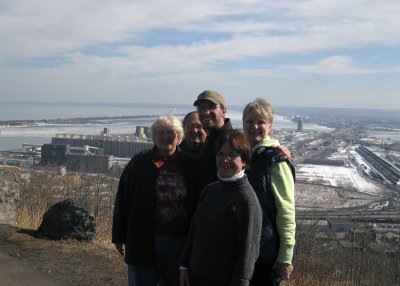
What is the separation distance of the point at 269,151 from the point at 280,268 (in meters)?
0.61

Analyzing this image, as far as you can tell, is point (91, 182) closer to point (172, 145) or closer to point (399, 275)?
point (399, 275)

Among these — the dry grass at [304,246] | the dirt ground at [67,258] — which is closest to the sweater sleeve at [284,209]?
the dirt ground at [67,258]

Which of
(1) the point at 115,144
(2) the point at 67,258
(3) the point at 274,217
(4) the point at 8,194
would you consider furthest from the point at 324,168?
(3) the point at 274,217

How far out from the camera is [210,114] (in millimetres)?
3352

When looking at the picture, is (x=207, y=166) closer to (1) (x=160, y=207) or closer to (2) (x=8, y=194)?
(1) (x=160, y=207)

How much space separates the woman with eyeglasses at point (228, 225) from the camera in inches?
92.0

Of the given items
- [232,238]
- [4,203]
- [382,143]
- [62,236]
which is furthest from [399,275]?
[382,143]

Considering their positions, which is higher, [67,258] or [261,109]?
[261,109]

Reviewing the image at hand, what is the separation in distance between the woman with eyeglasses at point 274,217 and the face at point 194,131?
32.7 inches

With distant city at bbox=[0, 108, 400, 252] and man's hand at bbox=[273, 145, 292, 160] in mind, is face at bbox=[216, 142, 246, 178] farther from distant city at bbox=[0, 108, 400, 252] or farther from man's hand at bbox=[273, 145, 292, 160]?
distant city at bbox=[0, 108, 400, 252]

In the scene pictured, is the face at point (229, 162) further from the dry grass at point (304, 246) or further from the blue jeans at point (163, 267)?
the dry grass at point (304, 246)

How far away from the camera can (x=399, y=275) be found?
8.59m

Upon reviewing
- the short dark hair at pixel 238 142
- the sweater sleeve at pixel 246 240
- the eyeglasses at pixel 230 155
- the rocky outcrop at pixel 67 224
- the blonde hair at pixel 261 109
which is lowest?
the rocky outcrop at pixel 67 224

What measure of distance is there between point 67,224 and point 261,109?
12.3 ft
